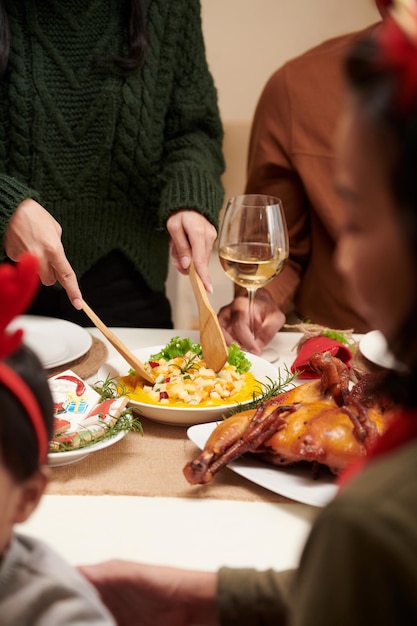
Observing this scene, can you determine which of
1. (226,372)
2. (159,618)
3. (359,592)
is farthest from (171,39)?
(359,592)

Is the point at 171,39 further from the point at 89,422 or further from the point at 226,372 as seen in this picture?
the point at 89,422

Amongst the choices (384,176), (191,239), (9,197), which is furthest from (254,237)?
(384,176)

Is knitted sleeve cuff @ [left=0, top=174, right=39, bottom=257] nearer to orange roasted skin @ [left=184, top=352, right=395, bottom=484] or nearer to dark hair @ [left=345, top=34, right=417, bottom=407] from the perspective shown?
orange roasted skin @ [left=184, top=352, right=395, bottom=484]

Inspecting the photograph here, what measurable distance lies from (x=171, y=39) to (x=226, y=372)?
841 millimetres

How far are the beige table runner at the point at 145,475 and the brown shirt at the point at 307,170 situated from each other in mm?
974

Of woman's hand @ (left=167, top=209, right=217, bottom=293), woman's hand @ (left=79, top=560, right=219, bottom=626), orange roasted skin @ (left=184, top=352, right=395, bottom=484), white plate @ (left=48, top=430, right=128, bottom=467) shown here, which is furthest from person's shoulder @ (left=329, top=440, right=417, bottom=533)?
woman's hand @ (left=167, top=209, right=217, bottom=293)

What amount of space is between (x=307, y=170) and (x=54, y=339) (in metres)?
0.94

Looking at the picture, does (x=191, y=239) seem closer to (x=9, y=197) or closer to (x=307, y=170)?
(x=9, y=197)

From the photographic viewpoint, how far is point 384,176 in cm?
44

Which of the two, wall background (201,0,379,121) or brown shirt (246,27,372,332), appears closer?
brown shirt (246,27,372,332)

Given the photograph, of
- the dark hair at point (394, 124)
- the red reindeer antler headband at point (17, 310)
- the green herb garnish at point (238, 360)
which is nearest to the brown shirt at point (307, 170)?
the green herb garnish at point (238, 360)

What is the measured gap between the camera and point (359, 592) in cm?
43

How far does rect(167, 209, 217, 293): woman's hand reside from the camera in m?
1.47

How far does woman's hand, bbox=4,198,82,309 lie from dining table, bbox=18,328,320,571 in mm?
302
